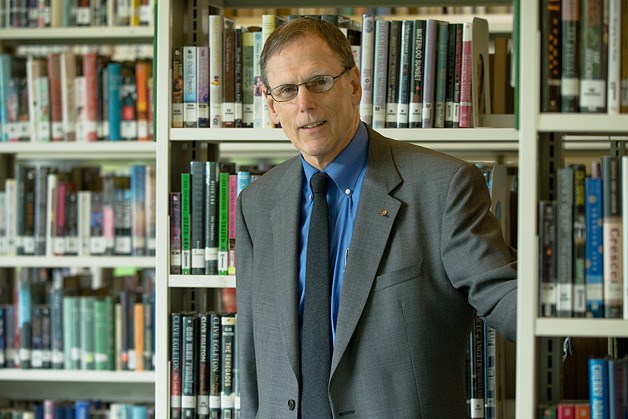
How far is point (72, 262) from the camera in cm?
329

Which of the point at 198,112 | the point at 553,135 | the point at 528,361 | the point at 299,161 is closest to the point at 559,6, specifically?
the point at 553,135

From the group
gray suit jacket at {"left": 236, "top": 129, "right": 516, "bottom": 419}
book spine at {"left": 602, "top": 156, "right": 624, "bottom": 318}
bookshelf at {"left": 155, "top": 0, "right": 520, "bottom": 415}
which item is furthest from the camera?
bookshelf at {"left": 155, "top": 0, "right": 520, "bottom": 415}

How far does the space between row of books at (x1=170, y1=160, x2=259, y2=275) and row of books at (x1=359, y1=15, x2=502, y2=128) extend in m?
0.42

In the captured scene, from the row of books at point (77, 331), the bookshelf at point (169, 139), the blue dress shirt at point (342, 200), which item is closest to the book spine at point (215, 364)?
the bookshelf at point (169, 139)

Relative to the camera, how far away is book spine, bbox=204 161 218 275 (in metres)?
2.48

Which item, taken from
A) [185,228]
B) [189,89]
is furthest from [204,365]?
[189,89]

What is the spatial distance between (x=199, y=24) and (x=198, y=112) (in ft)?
0.91

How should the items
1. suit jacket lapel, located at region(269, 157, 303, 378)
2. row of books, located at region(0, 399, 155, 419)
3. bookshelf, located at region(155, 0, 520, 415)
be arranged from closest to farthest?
1. suit jacket lapel, located at region(269, 157, 303, 378)
2. bookshelf, located at region(155, 0, 520, 415)
3. row of books, located at region(0, 399, 155, 419)

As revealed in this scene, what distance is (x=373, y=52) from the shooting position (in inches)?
96.6

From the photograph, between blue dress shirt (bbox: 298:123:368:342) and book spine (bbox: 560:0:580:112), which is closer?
book spine (bbox: 560:0:580:112)

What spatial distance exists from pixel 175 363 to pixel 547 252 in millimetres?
1285

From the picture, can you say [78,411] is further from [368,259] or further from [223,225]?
[368,259]

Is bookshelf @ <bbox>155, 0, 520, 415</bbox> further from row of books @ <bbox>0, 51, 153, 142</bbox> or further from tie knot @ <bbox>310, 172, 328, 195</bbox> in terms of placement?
row of books @ <bbox>0, 51, 153, 142</bbox>

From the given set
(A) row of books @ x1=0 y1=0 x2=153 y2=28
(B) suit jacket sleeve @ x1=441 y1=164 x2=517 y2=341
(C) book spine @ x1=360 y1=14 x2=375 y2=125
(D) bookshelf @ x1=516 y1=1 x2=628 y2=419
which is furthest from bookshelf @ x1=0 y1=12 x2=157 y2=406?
(D) bookshelf @ x1=516 y1=1 x2=628 y2=419
